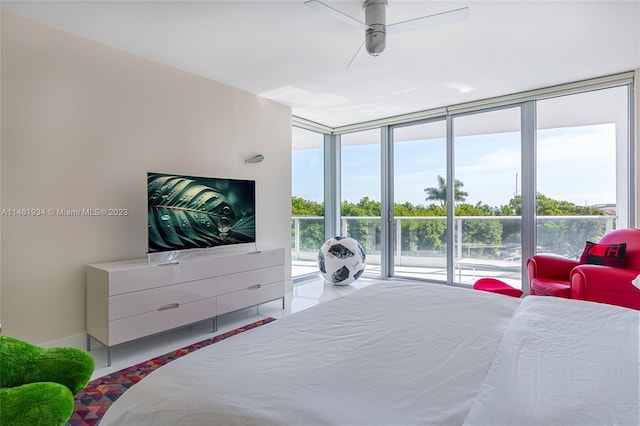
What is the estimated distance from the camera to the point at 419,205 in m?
4.99

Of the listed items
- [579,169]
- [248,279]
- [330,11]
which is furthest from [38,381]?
[579,169]

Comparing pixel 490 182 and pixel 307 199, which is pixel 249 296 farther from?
pixel 490 182

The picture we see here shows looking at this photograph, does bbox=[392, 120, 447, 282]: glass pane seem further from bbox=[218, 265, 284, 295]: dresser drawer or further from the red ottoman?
bbox=[218, 265, 284, 295]: dresser drawer

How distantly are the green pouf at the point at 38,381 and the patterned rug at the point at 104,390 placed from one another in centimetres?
47

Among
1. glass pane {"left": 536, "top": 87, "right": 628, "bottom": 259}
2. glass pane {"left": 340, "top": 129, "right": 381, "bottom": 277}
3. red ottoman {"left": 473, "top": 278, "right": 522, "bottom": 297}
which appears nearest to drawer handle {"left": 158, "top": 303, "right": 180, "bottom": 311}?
red ottoman {"left": 473, "top": 278, "right": 522, "bottom": 297}

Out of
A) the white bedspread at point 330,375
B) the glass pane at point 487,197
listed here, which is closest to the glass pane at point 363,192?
the glass pane at point 487,197

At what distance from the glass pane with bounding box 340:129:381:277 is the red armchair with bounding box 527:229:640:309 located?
2392 millimetres

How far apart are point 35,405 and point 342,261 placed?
374 centimetres

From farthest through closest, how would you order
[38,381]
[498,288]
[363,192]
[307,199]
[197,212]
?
1. [363,192]
2. [307,199]
3. [498,288]
4. [197,212]
5. [38,381]

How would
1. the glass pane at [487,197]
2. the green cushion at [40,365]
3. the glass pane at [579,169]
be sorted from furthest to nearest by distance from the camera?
1. the glass pane at [487,197]
2. the glass pane at [579,169]
3. the green cushion at [40,365]

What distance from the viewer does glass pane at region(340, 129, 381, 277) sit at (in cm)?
541

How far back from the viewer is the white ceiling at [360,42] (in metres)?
2.34

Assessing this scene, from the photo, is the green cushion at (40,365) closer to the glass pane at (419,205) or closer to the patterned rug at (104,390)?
the patterned rug at (104,390)

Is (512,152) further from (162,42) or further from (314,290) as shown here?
(162,42)
